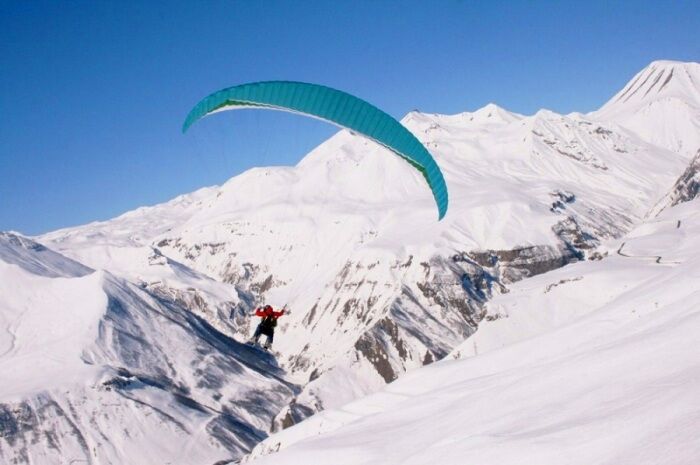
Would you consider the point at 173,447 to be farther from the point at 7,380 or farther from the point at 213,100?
the point at 213,100

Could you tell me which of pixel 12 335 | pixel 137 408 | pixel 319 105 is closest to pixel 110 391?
pixel 137 408

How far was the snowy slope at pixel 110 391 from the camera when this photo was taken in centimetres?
14062

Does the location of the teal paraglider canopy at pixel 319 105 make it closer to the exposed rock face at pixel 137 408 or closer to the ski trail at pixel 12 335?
the exposed rock face at pixel 137 408

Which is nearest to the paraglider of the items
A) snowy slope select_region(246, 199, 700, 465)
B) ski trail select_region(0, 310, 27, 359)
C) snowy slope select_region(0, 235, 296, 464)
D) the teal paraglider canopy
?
snowy slope select_region(246, 199, 700, 465)

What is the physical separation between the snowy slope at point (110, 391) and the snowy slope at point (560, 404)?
365 feet

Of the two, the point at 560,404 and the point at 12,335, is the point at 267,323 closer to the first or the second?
the point at 560,404

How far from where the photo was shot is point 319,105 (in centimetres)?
3092

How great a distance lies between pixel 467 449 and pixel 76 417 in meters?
147

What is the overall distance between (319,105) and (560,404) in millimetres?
18053

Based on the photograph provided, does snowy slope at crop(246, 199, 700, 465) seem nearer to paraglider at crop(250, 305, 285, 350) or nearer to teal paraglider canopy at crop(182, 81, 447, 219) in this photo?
paraglider at crop(250, 305, 285, 350)

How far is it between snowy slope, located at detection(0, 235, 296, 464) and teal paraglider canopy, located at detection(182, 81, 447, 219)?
127422mm

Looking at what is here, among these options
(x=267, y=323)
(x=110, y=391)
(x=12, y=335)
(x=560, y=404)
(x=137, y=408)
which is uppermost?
(x=12, y=335)

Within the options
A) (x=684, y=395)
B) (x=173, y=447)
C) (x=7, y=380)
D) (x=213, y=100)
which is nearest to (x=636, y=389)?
(x=684, y=395)

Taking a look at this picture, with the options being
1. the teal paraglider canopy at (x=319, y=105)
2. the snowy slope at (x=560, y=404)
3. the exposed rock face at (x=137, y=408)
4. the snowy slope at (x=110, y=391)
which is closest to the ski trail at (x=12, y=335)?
the snowy slope at (x=110, y=391)
